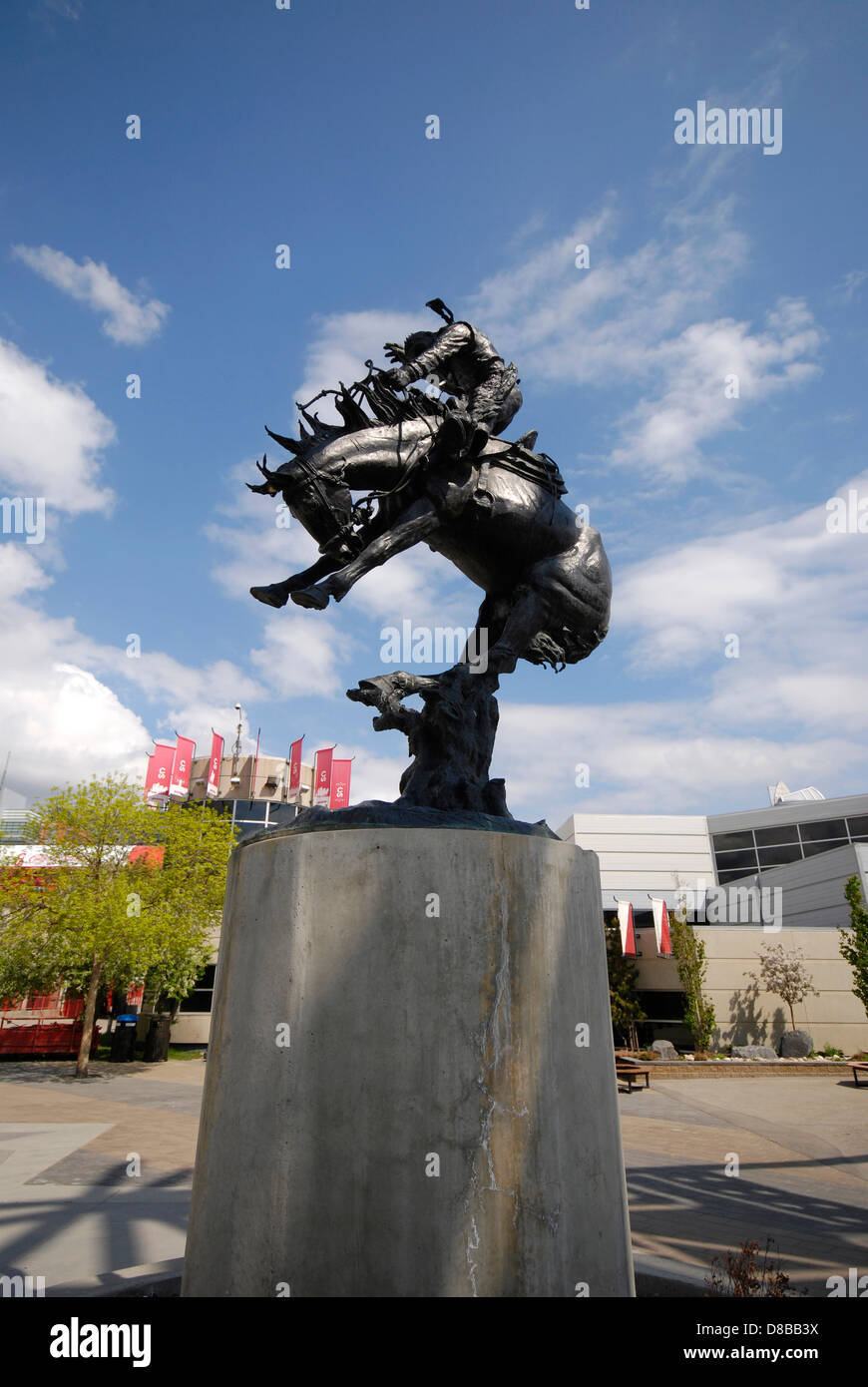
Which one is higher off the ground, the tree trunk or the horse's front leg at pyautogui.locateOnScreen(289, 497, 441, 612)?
the horse's front leg at pyautogui.locateOnScreen(289, 497, 441, 612)

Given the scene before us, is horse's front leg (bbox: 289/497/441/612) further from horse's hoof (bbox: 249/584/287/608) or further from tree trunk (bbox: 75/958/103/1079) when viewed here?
tree trunk (bbox: 75/958/103/1079)

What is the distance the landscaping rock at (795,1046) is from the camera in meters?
24.7

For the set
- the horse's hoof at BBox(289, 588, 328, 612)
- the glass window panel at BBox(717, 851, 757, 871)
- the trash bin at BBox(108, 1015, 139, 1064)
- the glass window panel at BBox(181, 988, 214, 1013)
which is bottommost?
the trash bin at BBox(108, 1015, 139, 1064)

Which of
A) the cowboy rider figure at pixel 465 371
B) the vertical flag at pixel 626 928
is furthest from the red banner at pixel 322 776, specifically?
the cowboy rider figure at pixel 465 371

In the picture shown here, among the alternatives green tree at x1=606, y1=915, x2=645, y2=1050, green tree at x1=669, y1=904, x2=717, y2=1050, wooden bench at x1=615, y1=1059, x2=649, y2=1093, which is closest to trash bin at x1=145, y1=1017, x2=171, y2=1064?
wooden bench at x1=615, y1=1059, x2=649, y2=1093

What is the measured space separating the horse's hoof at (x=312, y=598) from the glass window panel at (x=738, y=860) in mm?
48327

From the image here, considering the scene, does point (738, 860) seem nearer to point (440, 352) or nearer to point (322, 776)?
point (322, 776)

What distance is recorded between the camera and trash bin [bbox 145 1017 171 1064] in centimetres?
2439

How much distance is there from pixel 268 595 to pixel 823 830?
150 feet

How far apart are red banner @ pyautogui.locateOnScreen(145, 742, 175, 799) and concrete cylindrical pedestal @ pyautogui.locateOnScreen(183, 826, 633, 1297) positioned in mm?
41971

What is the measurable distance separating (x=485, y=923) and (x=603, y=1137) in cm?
97

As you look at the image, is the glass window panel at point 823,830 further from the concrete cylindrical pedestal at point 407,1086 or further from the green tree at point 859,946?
the concrete cylindrical pedestal at point 407,1086

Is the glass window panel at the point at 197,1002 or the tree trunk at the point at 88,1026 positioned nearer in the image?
the tree trunk at the point at 88,1026

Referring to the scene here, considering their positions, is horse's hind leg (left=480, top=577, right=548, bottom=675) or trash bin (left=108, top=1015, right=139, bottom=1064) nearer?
horse's hind leg (left=480, top=577, right=548, bottom=675)
